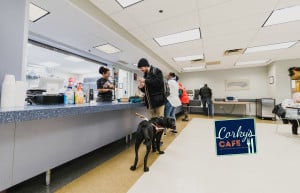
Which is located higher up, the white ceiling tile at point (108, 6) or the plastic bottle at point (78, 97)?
the white ceiling tile at point (108, 6)

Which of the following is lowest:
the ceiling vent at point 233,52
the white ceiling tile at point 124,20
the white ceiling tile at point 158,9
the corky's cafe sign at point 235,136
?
the corky's cafe sign at point 235,136

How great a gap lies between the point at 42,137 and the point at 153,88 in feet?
5.21

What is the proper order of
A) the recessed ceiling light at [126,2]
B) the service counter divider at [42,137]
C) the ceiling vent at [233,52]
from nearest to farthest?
1. the service counter divider at [42,137]
2. the recessed ceiling light at [126,2]
3. the ceiling vent at [233,52]

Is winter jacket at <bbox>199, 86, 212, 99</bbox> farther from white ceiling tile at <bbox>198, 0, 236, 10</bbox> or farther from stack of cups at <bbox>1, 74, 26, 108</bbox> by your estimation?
stack of cups at <bbox>1, 74, 26, 108</bbox>

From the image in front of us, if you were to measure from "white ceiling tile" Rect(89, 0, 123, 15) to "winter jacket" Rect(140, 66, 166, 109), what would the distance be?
52.0 inches

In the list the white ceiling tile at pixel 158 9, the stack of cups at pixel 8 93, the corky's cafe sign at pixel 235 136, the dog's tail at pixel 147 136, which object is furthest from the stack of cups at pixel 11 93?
the white ceiling tile at pixel 158 9

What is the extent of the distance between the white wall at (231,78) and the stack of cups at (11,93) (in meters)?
8.75

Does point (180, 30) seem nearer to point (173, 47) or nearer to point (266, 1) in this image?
point (173, 47)

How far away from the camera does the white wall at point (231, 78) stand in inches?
295

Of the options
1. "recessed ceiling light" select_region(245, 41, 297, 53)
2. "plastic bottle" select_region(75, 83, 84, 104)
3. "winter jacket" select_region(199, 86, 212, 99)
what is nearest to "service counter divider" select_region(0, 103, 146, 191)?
"plastic bottle" select_region(75, 83, 84, 104)

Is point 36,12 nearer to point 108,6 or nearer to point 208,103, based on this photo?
point 108,6

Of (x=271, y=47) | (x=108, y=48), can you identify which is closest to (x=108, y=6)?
(x=108, y=48)

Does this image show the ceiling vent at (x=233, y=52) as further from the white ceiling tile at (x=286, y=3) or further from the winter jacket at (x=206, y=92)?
the white ceiling tile at (x=286, y=3)

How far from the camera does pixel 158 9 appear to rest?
2.58 meters
